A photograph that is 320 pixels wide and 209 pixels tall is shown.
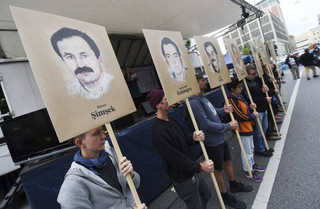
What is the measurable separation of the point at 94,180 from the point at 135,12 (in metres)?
5.07

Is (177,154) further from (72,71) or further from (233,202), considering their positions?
(233,202)

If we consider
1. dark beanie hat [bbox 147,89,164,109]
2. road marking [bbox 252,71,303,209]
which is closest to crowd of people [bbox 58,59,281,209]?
dark beanie hat [bbox 147,89,164,109]

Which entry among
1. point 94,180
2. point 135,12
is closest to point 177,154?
point 94,180

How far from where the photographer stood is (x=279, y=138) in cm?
439

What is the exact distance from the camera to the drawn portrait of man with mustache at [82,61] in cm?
121

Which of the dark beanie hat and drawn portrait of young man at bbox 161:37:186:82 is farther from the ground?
drawn portrait of young man at bbox 161:37:186:82

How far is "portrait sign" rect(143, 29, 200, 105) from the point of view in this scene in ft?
6.33

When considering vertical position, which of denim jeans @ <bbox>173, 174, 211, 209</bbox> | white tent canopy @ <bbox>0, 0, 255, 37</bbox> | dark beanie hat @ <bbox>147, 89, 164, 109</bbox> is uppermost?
white tent canopy @ <bbox>0, 0, 255, 37</bbox>

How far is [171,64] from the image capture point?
212 cm

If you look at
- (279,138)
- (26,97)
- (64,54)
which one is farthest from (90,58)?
(279,138)

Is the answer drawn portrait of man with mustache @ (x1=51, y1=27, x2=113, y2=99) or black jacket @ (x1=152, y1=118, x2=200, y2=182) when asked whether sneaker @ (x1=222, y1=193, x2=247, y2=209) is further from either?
drawn portrait of man with mustache @ (x1=51, y1=27, x2=113, y2=99)

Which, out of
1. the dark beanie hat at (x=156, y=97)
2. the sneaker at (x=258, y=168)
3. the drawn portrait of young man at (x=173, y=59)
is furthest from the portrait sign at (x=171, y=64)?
the sneaker at (x=258, y=168)

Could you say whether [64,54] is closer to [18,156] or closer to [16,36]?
[18,156]

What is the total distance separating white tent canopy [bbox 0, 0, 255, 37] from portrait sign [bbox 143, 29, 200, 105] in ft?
9.46
